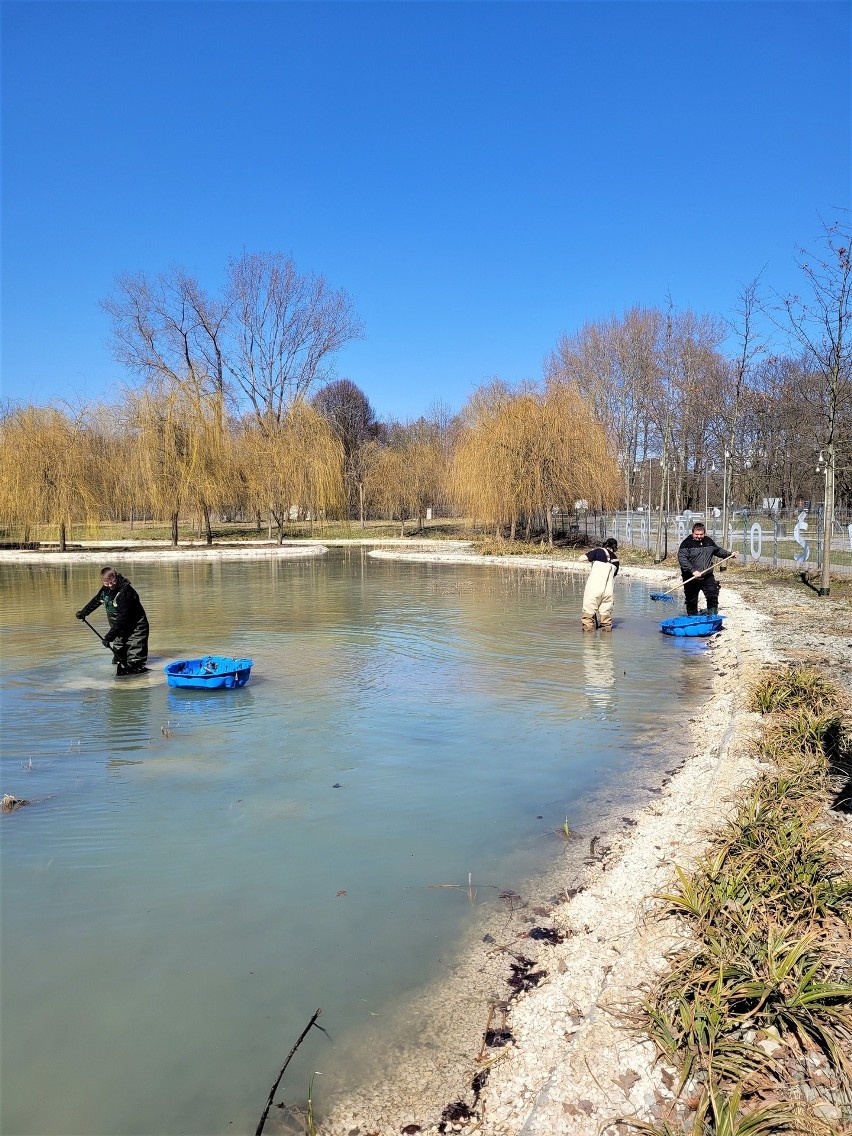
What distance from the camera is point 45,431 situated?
34.1 m

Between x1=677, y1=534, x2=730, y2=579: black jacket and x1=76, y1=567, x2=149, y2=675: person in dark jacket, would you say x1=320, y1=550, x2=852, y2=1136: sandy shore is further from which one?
x1=677, y1=534, x2=730, y2=579: black jacket

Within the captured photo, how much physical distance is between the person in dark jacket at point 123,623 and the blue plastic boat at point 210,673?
3.68ft

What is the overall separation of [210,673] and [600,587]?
22.6ft

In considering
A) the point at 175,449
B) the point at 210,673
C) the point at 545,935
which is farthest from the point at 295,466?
the point at 545,935

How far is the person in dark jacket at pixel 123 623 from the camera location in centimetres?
1040

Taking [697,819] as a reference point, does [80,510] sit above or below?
above

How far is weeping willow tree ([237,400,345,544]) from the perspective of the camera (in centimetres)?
4103

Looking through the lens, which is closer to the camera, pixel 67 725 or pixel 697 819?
pixel 697 819

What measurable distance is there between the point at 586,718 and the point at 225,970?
5302mm

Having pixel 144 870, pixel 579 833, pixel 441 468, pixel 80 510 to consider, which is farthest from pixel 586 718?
pixel 441 468

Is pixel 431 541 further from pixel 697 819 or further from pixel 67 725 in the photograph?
pixel 697 819

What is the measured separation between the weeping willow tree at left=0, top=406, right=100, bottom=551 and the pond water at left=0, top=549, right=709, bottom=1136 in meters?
23.4

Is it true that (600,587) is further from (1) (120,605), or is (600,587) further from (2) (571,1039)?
(2) (571,1039)

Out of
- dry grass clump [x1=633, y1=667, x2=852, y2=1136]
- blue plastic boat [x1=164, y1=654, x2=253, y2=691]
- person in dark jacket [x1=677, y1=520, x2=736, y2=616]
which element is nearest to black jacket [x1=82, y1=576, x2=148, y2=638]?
blue plastic boat [x1=164, y1=654, x2=253, y2=691]
